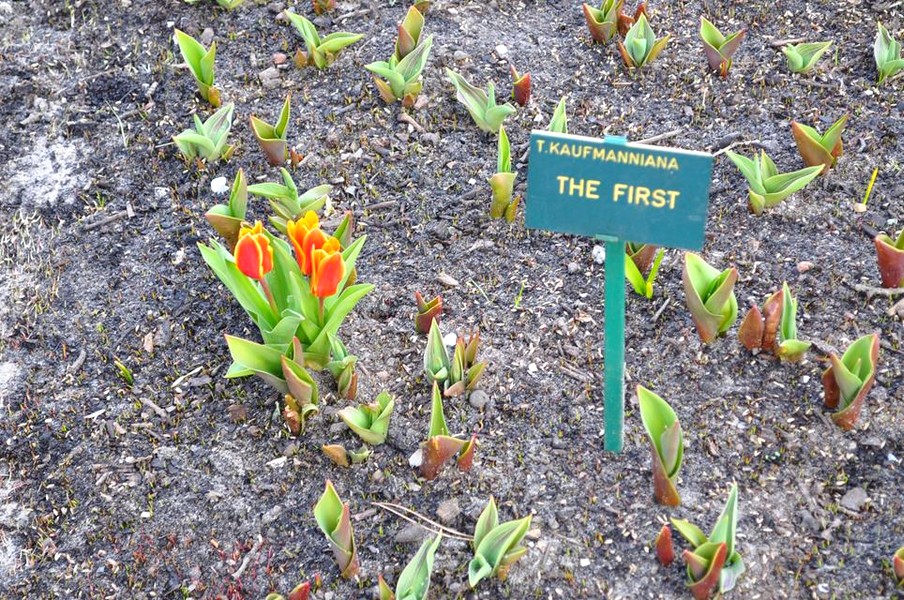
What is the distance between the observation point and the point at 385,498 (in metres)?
2.82

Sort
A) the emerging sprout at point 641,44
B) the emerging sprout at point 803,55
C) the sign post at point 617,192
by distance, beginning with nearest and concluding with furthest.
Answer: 1. the sign post at point 617,192
2. the emerging sprout at point 803,55
3. the emerging sprout at point 641,44

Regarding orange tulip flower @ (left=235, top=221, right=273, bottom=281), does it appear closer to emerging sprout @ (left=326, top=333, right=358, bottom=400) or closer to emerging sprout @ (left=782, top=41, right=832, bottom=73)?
emerging sprout @ (left=326, top=333, right=358, bottom=400)

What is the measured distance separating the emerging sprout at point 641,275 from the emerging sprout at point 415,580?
1187 mm

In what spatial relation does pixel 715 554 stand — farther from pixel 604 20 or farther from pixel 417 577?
pixel 604 20

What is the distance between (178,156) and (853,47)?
304 centimetres

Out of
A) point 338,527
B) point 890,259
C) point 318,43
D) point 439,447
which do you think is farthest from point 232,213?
point 890,259

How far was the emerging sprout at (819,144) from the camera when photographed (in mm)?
3451

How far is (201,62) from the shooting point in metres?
3.94

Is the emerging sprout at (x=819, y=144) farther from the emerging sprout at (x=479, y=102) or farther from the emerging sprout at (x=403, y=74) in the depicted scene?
the emerging sprout at (x=403, y=74)

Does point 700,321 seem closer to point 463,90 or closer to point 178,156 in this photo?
point 463,90

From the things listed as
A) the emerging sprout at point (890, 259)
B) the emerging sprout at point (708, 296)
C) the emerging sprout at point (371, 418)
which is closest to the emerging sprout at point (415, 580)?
the emerging sprout at point (371, 418)

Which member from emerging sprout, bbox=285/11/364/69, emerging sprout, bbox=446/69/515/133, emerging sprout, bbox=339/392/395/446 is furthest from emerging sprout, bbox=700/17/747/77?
emerging sprout, bbox=339/392/395/446

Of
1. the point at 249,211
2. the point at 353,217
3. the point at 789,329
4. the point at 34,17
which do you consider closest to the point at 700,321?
the point at 789,329

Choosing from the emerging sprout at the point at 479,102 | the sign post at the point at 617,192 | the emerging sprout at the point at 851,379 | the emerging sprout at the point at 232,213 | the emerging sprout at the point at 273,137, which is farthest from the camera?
the emerging sprout at the point at 479,102
